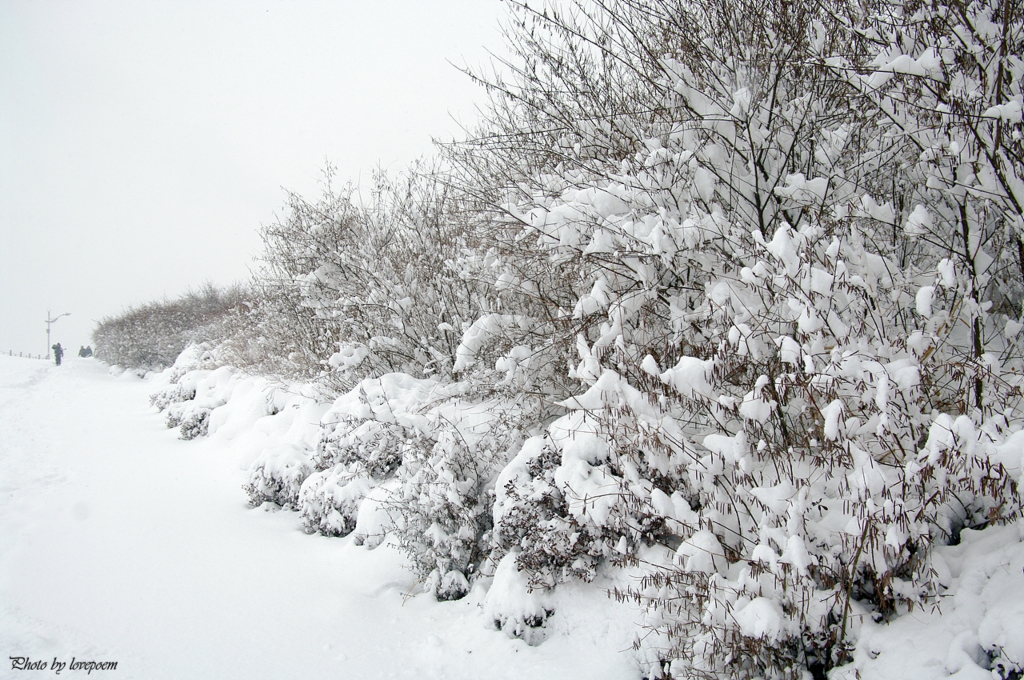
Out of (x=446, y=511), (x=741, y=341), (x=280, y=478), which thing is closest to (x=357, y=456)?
(x=280, y=478)

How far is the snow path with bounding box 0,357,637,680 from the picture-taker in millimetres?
3164

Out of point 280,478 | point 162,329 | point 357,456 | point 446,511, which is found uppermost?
point 162,329

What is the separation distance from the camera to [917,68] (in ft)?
8.27

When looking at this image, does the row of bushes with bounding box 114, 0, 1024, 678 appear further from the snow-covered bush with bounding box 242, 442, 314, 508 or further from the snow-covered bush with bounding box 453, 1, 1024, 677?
the snow-covered bush with bounding box 242, 442, 314, 508

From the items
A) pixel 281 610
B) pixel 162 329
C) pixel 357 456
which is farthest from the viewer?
pixel 162 329

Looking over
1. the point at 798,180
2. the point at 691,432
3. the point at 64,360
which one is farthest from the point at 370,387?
the point at 64,360

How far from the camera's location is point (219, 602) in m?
3.83

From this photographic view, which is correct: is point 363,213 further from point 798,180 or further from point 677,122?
point 798,180

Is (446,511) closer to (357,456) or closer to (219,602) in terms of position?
(357,456)

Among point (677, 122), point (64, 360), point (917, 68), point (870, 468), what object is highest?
point (64, 360)

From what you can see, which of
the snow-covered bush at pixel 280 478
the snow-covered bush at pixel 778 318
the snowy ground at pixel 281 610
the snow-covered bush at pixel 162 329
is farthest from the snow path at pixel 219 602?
the snow-covered bush at pixel 162 329

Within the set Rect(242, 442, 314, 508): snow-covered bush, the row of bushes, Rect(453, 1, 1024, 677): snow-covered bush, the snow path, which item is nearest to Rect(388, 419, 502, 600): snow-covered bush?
the row of bushes

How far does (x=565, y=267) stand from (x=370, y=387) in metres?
2.82

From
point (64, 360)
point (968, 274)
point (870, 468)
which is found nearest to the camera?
point (870, 468)
